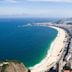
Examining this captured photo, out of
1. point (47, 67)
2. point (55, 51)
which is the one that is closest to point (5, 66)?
point (47, 67)

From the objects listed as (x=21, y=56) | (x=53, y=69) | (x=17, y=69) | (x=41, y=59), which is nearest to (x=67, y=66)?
(x=53, y=69)

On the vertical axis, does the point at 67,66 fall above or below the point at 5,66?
below

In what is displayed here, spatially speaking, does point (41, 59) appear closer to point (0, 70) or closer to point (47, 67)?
point (47, 67)

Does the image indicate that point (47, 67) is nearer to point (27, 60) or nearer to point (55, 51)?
point (27, 60)

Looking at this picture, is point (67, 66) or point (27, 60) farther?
point (27, 60)

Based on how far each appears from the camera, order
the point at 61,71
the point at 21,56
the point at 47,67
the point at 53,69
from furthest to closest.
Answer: the point at 21,56
the point at 47,67
the point at 53,69
the point at 61,71

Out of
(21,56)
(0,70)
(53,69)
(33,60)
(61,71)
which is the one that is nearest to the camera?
(0,70)

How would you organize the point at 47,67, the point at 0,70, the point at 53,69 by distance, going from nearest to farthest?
the point at 0,70, the point at 53,69, the point at 47,67

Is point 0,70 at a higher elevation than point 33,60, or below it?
higher

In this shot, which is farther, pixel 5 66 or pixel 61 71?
pixel 61 71

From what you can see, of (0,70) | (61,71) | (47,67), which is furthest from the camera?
(47,67)
